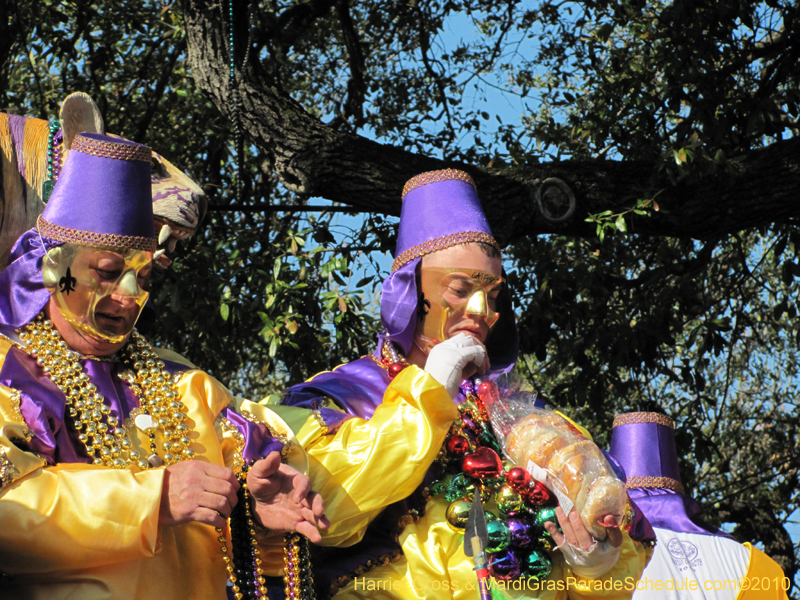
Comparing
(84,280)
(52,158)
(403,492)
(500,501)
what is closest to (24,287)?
(84,280)

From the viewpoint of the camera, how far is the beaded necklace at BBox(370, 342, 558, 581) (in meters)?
2.89

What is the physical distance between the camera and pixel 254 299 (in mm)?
5406

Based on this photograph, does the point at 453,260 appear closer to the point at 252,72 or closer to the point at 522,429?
the point at 522,429

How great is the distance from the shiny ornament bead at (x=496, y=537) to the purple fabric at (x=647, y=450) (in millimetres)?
1927

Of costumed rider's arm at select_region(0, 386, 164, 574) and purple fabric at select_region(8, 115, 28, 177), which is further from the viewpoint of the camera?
purple fabric at select_region(8, 115, 28, 177)

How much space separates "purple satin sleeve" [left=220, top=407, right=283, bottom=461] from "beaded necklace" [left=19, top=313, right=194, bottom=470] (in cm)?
13

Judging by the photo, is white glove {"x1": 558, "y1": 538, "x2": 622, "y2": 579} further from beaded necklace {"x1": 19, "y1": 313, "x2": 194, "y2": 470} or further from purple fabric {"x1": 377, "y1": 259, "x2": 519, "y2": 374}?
beaded necklace {"x1": 19, "y1": 313, "x2": 194, "y2": 470}

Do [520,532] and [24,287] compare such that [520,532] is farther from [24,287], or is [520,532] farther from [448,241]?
[24,287]

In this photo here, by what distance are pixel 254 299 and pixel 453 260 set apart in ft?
7.76

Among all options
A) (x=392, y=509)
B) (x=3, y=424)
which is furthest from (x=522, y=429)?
(x=3, y=424)

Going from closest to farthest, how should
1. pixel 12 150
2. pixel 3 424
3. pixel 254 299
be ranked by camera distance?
pixel 3 424 < pixel 12 150 < pixel 254 299

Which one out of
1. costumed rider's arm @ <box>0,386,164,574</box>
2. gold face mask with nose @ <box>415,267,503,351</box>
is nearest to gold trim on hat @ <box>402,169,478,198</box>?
gold face mask with nose @ <box>415,267,503,351</box>

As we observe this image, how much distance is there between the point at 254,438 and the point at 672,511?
8.07 ft

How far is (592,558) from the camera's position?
287 cm
